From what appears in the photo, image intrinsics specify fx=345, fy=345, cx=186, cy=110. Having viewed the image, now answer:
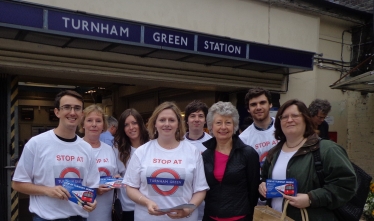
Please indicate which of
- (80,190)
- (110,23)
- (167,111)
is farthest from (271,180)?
(110,23)

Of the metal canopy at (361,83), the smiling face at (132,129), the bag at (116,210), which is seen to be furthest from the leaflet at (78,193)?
the metal canopy at (361,83)

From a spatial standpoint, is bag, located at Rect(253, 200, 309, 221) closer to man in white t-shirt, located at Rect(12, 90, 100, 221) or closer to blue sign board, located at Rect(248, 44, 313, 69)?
man in white t-shirt, located at Rect(12, 90, 100, 221)

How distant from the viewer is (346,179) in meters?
2.54

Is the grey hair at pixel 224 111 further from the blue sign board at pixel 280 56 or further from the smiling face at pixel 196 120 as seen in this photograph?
the blue sign board at pixel 280 56

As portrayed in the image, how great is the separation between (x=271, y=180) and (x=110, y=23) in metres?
3.91

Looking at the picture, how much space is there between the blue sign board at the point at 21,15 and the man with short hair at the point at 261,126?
3259mm

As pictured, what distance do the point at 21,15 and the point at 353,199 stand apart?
4.66 m

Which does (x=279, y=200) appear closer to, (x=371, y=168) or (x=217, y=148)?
(x=217, y=148)

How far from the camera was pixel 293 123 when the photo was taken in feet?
9.36

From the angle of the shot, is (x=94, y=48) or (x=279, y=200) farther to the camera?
(x=94, y=48)

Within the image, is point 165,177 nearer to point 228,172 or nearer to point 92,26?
point 228,172

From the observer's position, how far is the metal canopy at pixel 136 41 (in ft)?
16.1

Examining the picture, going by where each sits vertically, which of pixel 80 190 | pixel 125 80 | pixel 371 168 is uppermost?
pixel 125 80

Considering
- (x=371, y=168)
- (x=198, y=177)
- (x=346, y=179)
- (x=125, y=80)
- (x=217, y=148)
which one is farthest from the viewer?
(x=371, y=168)
